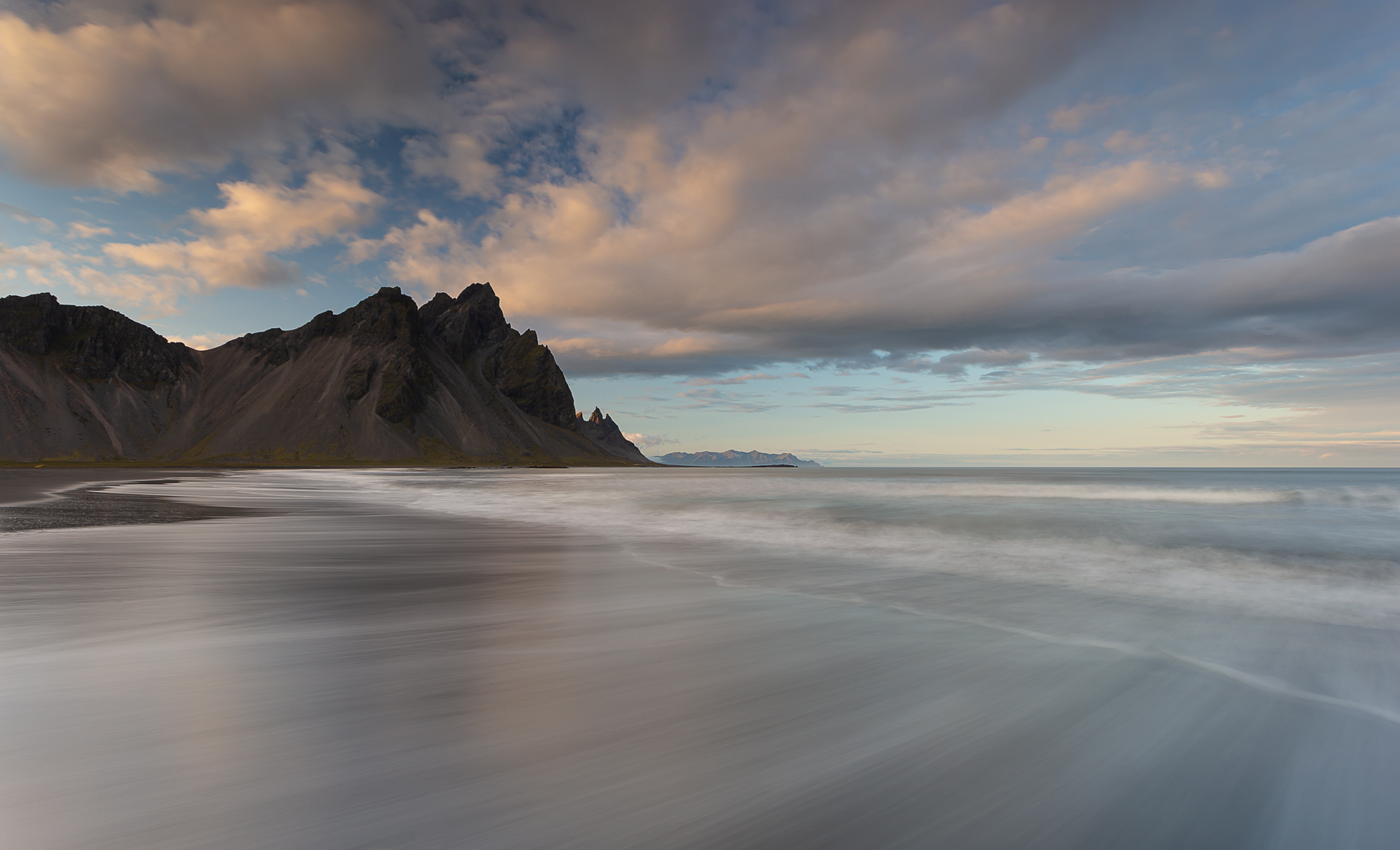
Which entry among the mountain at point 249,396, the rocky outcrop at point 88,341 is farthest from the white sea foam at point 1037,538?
the rocky outcrop at point 88,341

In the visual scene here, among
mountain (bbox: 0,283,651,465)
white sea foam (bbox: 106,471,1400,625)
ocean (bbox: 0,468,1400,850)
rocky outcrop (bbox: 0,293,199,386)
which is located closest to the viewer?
ocean (bbox: 0,468,1400,850)

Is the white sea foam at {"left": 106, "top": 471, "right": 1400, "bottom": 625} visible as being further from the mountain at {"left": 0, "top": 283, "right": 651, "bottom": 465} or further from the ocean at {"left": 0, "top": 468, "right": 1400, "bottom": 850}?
the mountain at {"left": 0, "top": 283, "right": 651, "bottom": 465}

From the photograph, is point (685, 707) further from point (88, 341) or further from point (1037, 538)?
point (88, 341)

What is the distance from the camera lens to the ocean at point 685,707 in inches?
124

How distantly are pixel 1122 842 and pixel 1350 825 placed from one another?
141 cm

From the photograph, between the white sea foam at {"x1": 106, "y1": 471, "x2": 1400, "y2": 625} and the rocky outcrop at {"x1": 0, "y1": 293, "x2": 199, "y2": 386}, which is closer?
the white sea foam at {"x1": 106, "y1": 471, "x2": 1400, "y2": 625}

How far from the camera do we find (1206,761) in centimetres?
392

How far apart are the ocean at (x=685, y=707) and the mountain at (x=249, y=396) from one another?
531ft

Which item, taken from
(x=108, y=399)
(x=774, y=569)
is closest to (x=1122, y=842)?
(x=774, y=569)

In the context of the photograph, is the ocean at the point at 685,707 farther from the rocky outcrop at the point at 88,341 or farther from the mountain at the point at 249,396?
the rocky outcrop at the point at 88,341

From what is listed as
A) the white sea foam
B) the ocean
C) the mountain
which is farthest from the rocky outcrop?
the ocean

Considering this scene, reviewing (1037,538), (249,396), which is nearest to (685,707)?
(1037,538)

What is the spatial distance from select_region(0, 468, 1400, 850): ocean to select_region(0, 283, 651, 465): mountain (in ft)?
531

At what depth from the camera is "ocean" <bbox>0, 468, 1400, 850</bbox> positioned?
10.3 feet
